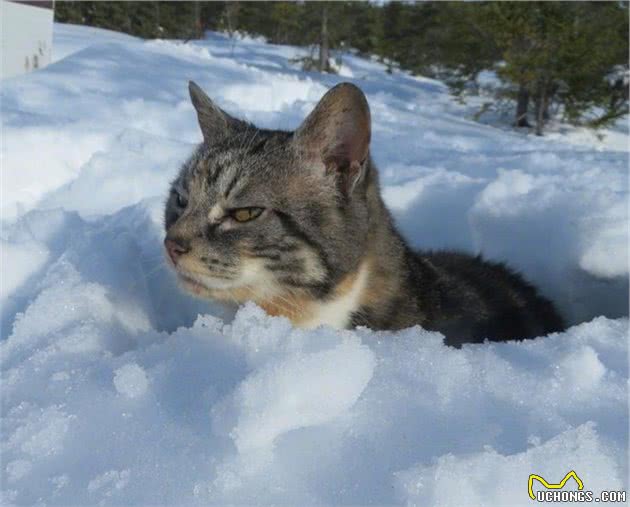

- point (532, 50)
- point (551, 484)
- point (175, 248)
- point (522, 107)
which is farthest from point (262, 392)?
point (522, 107)

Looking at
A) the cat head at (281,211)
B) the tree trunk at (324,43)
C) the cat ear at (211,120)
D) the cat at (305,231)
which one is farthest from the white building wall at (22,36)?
the tree trunk at (324,43)

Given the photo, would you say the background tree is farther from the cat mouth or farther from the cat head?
the cat mouth

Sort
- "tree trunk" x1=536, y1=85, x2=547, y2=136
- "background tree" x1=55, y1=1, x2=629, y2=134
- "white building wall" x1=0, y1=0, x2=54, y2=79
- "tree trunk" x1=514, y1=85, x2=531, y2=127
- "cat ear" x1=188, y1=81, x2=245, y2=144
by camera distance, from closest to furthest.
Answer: "cat ear" x1=188, y1=81, x2=245, y2=144 → "white building wall" x1=0, y1=0, x2=54, y2=79 → "background tree" x1=55, y1=1, x2=629, y2=134 → "tree trunk" x1=536, y1=85, x2=547, y2=136 → "tree trunk" x1=514, y1=85, x2=531, y2=127

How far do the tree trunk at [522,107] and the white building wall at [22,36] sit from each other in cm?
774

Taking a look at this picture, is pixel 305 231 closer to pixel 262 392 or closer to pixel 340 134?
pixel 340 134

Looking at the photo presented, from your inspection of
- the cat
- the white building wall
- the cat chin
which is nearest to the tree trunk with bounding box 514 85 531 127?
the white building wall

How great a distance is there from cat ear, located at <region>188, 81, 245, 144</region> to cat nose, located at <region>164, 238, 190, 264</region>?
507 mm

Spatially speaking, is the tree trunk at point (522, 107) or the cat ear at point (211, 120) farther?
the tree trunk at point (522, 107)

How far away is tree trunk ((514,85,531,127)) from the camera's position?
9734mm

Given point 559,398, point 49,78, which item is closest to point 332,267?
point 559,398

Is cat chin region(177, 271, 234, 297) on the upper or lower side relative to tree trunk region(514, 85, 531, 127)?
lower

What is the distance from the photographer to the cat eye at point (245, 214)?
160 cm

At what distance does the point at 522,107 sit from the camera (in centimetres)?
984

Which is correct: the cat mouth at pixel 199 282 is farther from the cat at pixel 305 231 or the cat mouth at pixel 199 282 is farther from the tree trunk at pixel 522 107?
the tree trunk at pixel 522 107
